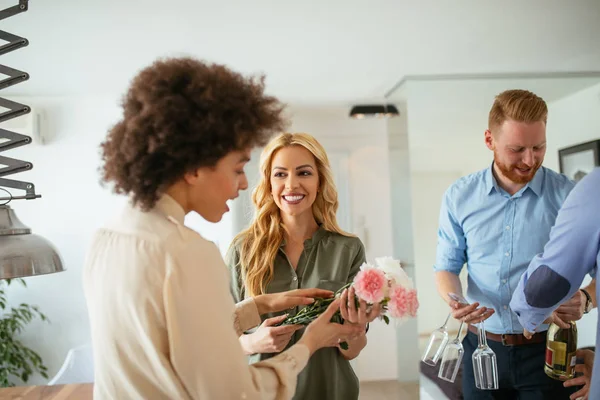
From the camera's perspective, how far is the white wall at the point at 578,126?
1.78 meters

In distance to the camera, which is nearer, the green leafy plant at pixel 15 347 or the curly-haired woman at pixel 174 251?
the curly-haired woman at pixel 174 251

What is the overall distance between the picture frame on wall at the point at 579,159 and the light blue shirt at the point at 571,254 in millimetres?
521

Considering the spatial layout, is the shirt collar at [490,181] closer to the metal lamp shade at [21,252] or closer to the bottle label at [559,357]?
the bottle label at [559,357]

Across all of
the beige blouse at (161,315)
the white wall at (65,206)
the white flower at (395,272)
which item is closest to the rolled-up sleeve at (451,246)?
the white flower at (395,272)

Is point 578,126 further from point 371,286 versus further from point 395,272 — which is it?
point 371,286

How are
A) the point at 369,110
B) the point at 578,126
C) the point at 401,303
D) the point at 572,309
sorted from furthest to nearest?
the point at 369,110 < the point at 578,126 < the point at 572,309 < the point at 401,303

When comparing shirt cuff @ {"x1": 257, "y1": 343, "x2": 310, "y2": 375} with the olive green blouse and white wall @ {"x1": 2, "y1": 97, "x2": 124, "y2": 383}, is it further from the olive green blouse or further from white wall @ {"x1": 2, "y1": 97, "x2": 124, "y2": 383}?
white wall @ {"x1": 2, "y1": 97, "x2": 124, "y2": 383}

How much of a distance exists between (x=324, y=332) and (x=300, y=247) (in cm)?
70

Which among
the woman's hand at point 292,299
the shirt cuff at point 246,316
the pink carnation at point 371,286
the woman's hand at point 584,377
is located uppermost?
the pink carnation at point 371,286

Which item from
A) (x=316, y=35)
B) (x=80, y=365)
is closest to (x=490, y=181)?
(x=316, y=35)

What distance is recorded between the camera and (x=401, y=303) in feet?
4.42

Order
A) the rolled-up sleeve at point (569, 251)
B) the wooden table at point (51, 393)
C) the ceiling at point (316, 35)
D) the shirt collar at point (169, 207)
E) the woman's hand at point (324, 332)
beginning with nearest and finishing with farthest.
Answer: the shirt collar at point (169, 207) → the woman's hand at point (324, 332) → the rolled-up sleeve at point (569, 251) → the wooden table at point (51, 393) → the ceiling at point (316, 35)

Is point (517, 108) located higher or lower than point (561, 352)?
higher

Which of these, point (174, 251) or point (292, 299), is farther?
point (292, 299)
